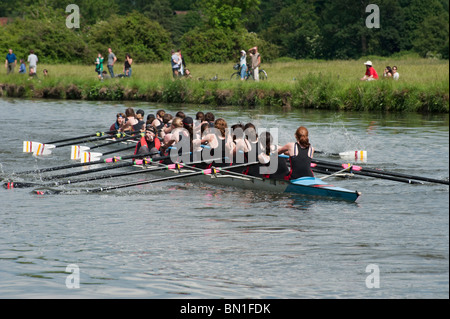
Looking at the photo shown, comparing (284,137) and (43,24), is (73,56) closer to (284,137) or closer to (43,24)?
(43,24)

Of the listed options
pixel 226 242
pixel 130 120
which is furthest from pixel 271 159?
pixel 130 120

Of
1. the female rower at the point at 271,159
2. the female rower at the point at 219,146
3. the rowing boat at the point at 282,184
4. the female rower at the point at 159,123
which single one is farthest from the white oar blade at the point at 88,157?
the female rower at the point at 271,159

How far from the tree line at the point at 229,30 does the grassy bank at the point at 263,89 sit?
1010 centimetres

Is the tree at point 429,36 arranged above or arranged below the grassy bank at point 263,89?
above

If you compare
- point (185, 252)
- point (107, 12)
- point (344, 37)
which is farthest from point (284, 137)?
point (107, 12)

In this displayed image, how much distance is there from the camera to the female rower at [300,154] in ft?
41.3

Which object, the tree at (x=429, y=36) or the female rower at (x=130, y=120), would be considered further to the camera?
the tree at (x=429, y=36)

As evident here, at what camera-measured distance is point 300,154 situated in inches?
500

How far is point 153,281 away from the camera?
8.70 metres

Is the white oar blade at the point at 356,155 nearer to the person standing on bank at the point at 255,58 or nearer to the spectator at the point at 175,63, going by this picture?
the person standing on bank at the point at 255,58

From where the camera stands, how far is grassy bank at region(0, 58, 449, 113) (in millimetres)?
26562

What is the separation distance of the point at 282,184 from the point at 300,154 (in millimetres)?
843

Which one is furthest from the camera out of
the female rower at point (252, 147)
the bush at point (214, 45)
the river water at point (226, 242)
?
the bush at point (214, 45)
